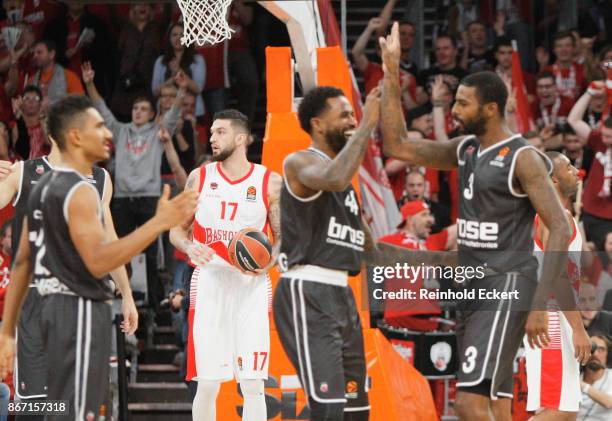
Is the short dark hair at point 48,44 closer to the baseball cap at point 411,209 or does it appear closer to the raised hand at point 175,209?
the baseball cap at point 411,209

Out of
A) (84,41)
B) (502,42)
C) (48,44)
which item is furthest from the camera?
(84,41)

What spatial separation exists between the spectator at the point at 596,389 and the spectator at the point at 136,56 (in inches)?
251

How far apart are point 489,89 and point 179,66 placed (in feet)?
24.4

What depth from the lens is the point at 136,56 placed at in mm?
14812

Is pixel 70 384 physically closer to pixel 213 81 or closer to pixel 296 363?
pixel 296 363

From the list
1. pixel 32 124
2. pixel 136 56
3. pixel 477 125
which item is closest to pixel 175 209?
pixel 477 125

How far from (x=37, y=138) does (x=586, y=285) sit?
249 inches

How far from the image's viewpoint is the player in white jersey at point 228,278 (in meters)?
9.06

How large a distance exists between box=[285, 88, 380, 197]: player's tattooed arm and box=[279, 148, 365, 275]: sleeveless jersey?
0.29 feet

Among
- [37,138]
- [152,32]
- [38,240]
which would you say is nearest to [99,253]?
[38,240]

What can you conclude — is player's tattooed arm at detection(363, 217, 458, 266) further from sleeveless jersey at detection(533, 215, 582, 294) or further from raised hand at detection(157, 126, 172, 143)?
raised hand at detection(157, 126, 172, 143)

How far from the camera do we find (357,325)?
23.8 ft

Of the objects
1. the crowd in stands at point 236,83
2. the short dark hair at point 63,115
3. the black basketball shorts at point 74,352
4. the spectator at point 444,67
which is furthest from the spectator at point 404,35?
the black basketball shorts at point 74,352

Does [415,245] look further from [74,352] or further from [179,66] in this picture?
[74,352]
